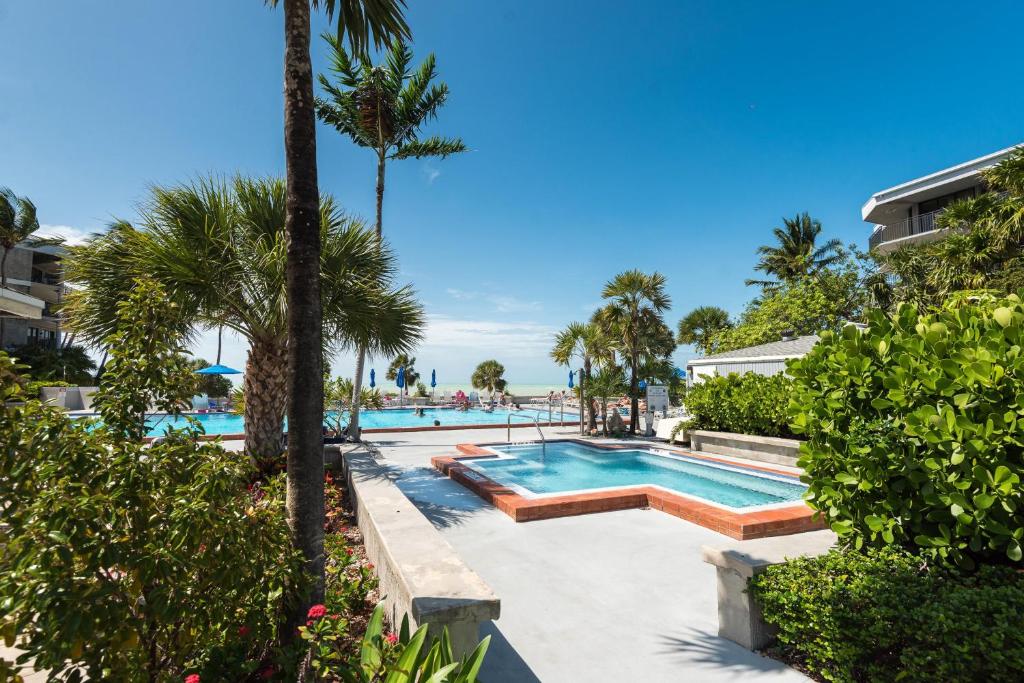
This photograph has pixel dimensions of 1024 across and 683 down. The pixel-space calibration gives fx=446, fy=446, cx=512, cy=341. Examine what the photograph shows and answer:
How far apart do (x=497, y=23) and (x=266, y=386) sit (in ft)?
35.0

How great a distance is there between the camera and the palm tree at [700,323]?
47.1m

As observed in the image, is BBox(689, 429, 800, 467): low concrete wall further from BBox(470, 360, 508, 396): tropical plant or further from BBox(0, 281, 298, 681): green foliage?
BBox(470, 360, 508, 396): tropical plant

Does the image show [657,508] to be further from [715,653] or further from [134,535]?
[134,535]

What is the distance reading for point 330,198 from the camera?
8.79 meters

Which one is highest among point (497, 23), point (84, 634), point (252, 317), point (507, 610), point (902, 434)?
point (497, 23)

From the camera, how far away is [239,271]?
724 centimetres

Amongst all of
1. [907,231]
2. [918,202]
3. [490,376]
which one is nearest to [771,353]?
[907,231]

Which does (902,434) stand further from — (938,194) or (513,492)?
(938,194)

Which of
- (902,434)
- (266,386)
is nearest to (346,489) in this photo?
(266,386)

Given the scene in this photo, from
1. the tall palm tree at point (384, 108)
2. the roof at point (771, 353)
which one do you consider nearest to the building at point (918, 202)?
the roof at point (771, 353)

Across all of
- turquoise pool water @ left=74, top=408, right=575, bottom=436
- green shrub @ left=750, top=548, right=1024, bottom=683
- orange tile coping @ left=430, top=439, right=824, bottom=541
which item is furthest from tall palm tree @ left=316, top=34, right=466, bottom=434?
green shrub @ left=750, top=548, right=1024, bottom=683

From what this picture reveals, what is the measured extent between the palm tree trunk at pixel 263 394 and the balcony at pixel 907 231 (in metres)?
36.6

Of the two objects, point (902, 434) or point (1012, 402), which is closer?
point (1012, 402)

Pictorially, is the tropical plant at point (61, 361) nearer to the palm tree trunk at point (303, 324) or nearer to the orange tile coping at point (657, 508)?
the orange tile coping at point (657, 508)
